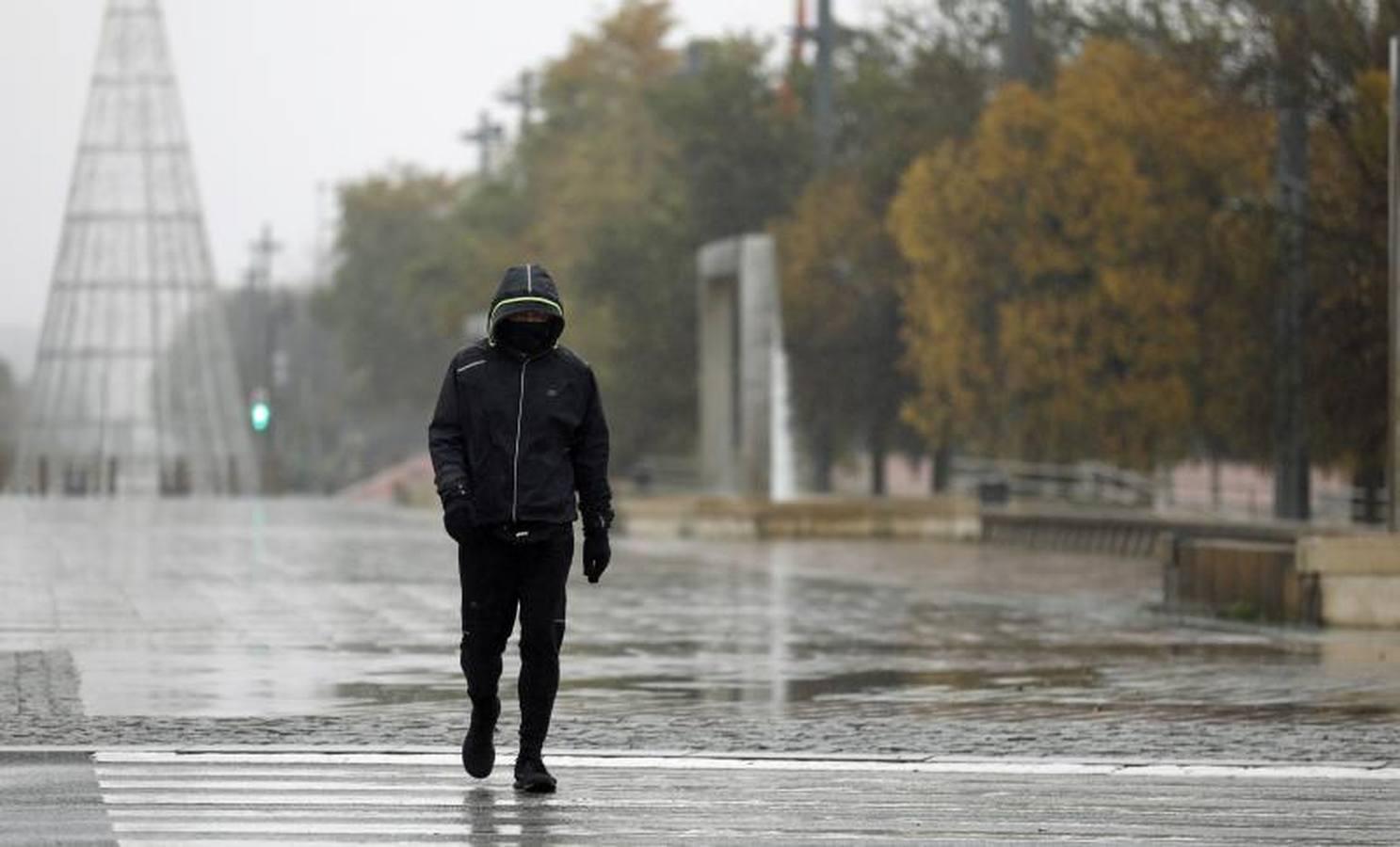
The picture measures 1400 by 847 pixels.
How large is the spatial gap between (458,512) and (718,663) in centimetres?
849

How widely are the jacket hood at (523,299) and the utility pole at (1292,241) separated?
1381 inches

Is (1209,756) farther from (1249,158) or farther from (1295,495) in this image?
(1249,158)

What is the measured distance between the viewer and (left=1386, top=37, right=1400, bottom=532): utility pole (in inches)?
1055

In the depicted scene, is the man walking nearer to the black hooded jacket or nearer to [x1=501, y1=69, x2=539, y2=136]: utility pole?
the black hooded jacket

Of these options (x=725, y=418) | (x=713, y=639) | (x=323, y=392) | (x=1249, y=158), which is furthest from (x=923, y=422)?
(x=323, y=392)

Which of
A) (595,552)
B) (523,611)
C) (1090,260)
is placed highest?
(1090,260)

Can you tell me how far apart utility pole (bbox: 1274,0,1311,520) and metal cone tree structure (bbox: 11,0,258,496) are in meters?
39.4

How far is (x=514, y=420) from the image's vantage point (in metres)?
11.6

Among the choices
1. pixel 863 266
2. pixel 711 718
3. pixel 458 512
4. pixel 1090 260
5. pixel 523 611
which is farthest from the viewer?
pixel 863 266

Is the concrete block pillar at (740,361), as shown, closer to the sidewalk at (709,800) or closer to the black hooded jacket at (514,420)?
the sidewalk at (709,800)

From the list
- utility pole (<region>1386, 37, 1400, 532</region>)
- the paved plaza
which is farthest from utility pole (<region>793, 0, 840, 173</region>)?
utility pole (<region>1386, 37, 1400, 532</region>)

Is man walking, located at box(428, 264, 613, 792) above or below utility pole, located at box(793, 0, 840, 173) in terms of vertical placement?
below

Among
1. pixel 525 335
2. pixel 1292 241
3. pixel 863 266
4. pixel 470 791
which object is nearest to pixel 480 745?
pixel 470 791

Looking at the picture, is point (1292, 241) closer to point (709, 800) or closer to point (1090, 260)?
point (1090, 260)
